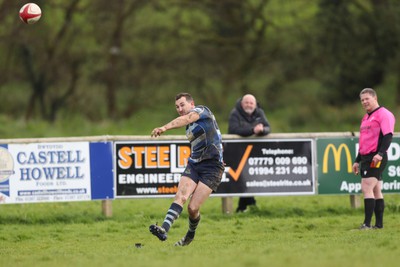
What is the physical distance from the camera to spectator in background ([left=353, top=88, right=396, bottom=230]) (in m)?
13.3

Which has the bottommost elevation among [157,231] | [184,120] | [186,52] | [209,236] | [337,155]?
[209,236]

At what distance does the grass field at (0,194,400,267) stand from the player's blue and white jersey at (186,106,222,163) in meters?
1.19

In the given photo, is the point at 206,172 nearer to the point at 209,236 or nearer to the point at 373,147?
the point at 209,236

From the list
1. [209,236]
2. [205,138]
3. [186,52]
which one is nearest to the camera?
[205,138]

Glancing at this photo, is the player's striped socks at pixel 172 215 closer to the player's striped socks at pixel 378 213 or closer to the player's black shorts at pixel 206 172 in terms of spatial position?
the player's black shorts at pixel 206 172

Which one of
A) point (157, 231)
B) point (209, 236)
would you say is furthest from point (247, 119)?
point (157, 231)

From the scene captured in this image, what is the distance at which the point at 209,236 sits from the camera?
13570mm

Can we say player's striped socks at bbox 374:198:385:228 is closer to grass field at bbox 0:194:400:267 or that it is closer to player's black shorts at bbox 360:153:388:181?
grass field at bbox 0:194:400:267

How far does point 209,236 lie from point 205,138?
7.22 ft

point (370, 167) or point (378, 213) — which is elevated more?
point (370, 167)

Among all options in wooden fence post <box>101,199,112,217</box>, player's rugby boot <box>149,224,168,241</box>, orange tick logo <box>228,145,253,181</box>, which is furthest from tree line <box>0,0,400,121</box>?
player's rugby boot <box>149,224,168,241</box>

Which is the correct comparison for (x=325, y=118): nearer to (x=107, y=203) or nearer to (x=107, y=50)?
(x=107, y=50)

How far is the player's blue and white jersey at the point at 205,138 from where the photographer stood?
11867 millimetres

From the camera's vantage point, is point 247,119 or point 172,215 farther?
point 247,119
